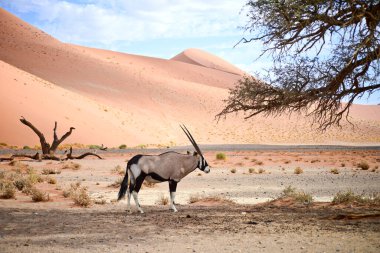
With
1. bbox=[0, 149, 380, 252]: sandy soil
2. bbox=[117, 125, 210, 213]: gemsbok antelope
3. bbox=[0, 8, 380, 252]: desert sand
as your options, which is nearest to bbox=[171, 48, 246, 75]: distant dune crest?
→ bbox=[0, 8, 380, 252]: desert sand

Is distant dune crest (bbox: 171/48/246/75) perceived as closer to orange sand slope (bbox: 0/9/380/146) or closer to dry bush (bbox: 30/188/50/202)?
orange sand slope (bbox: 0/9/380/146)

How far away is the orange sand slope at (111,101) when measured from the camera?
60.0 metres

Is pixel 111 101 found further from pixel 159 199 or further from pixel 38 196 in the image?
pixel 38 196

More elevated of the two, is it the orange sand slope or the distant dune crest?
the distant dune crest

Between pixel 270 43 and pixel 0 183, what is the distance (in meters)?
9.98

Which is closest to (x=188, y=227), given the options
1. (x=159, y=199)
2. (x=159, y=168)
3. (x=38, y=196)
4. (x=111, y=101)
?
(x=159, y=168)

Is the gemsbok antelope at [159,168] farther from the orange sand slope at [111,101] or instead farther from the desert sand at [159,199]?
the orange sand slope at [111,101]

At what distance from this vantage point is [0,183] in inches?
627

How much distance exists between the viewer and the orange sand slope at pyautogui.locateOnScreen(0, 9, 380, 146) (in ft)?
197

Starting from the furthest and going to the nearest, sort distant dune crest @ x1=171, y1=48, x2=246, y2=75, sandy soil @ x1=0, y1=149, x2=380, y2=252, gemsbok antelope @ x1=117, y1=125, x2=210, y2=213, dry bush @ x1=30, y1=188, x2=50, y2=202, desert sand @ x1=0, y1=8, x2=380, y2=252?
distant dune crest @ x1=171, y1=48, x2=246, y2=75 < dry bush @ x1=30, y1=188, x2=50, y2=202 < gemsbok antelope @ x1=117, y1=125, x2=210, y2=213 < desert sand @ x1=0, y1=8, x2=380, y2=252 < sandy soil @ x1=0, y1=149, x2=380, y2=252

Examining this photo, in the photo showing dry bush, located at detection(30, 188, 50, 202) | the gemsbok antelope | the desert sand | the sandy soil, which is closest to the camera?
the sandy soil

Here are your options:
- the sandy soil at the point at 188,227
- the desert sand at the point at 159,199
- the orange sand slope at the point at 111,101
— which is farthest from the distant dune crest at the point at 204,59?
the sandy soil at the point at 188,227

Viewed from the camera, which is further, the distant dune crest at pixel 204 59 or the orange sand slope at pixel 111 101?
the distant dune crest at pixel 204 59

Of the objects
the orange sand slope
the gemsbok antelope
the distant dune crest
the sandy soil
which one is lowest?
the sandy soil
